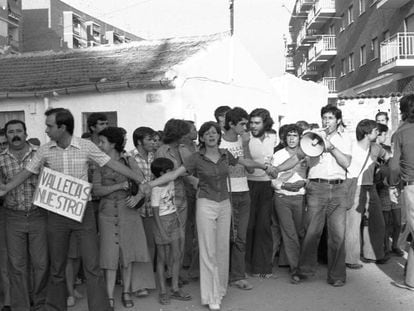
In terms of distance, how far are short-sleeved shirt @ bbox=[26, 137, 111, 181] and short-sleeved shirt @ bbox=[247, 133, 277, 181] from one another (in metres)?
2.11

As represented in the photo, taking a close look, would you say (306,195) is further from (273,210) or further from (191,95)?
(191,95)

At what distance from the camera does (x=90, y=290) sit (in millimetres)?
4711

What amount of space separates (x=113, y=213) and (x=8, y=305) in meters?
1.37

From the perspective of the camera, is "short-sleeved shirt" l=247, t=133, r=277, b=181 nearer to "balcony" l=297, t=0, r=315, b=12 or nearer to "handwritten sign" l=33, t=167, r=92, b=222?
"handwritten sign" l=33, t=167, r=92, b=222

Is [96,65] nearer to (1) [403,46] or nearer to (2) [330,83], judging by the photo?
(1) [403,46]

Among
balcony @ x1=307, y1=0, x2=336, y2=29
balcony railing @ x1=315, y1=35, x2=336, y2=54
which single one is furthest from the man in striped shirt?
balcony @ x1=307, y1=0, x2=336, y2=29

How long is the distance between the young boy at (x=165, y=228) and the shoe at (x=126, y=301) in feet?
1.01

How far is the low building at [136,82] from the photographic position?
11.6m

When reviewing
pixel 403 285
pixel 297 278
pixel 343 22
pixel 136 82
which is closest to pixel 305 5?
pixel 343 22

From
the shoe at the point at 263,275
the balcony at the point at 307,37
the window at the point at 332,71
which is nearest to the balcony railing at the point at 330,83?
the window at the point at 332,71

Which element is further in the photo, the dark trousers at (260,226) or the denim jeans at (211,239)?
the dark trousers at (260,226)

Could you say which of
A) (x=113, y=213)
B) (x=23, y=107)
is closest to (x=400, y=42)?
(x=23, y=107)

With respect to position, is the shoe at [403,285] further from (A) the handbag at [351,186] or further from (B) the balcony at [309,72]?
(B) the balcony at [309,72]

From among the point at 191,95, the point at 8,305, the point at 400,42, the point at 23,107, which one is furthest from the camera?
the point at 400,42
